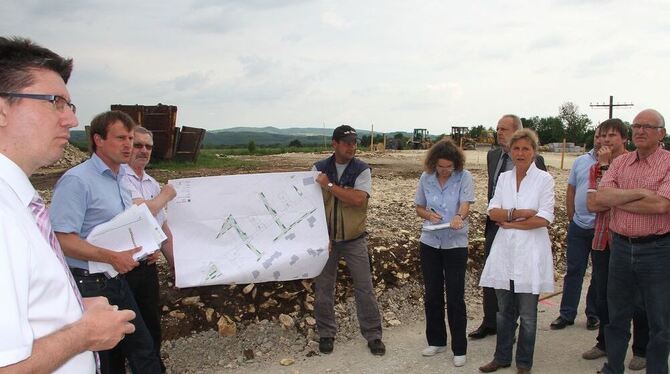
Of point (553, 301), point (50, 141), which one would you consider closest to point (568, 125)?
point (553, 301)

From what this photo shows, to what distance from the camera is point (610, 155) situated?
507cm

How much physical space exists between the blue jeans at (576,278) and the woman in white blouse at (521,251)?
1.34 meters

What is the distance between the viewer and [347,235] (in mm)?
5074

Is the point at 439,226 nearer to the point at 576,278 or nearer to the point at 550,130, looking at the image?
the point at 576,278

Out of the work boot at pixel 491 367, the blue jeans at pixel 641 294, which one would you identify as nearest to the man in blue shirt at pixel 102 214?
the work boot at pixel 491 367

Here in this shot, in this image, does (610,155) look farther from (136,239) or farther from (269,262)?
(136,239)

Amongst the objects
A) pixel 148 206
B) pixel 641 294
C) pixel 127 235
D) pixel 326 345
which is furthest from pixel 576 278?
pixel 127 235

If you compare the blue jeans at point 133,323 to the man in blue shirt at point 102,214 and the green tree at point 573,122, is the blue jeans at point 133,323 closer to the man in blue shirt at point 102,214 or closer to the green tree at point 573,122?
the man in blue shirt at point 102,214

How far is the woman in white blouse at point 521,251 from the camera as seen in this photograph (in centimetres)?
440

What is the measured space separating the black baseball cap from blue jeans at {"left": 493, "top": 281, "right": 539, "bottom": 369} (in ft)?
6.45

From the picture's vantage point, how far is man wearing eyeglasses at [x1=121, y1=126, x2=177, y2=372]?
3.96 metres

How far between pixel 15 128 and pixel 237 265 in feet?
11.4

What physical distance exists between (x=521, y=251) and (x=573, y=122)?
275 feet

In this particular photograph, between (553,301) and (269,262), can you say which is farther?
(553,301)
